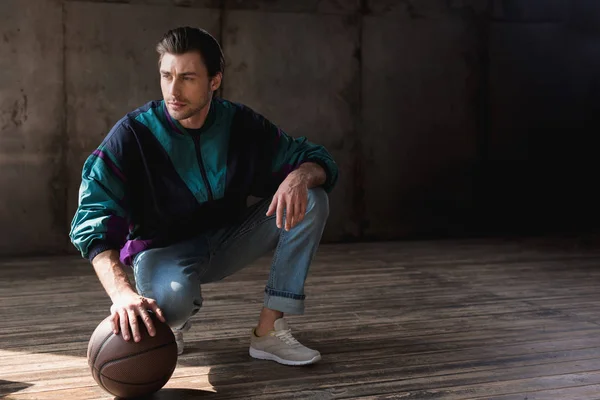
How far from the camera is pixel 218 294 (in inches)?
166

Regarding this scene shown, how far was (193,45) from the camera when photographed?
8.86ft

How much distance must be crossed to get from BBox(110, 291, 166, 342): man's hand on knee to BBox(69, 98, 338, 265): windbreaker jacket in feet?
0.96

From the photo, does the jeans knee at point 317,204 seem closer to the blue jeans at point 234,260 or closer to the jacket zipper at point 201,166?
the blue jeans at point 234,260

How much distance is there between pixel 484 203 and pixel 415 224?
0.69 m

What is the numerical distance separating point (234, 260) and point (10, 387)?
2.99 feet

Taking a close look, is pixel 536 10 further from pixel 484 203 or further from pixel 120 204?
pixel 120 204

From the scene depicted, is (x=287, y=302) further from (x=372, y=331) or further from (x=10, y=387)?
(x=10, y=387)

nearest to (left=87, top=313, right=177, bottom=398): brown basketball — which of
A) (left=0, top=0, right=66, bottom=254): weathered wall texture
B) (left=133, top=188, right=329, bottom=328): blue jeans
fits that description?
(left=133, top=188, right=329, bottom=328): blue jeans

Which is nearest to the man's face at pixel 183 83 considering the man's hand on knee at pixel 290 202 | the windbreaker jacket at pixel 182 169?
the windbreaker jacket at pixel 182 169

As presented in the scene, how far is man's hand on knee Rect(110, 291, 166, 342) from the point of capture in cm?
219

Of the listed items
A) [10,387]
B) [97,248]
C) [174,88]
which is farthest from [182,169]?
[10,387]

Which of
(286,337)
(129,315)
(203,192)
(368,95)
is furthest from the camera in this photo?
(368,95)

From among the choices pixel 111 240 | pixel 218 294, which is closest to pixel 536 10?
pixel 218 294

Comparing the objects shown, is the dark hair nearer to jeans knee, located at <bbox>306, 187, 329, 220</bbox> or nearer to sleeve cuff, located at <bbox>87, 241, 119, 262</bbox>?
jeans knee, located at <bbox>306, 187, 329, 220</bbox>
